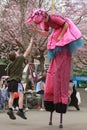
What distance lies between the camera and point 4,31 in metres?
25.3

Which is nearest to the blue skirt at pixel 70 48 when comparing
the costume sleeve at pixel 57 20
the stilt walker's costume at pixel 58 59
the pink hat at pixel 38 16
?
the stilt walker's costume at pixel 58 59

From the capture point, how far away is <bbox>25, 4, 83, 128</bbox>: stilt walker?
28.3ft

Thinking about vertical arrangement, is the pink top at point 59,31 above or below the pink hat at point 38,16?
below

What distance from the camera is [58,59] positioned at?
870 cm

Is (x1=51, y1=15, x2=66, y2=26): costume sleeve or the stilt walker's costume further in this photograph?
(x1=51, y1=15, x2=66, y2=26): costume sleeve

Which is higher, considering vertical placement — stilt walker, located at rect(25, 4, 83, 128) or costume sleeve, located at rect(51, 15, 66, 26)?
costume sleeve, located at rect(51, 15, 66, 26)

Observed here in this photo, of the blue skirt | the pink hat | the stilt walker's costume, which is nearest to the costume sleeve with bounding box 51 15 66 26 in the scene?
the stilt walker's costume

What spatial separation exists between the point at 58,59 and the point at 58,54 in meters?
0.10

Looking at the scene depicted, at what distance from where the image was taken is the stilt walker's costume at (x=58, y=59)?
862 centimetres

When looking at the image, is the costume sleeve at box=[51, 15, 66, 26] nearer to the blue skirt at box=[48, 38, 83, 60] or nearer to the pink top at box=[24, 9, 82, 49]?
the pink top at box=[24, 9, 82, 49]

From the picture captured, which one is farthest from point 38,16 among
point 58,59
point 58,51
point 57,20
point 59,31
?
point 58,59

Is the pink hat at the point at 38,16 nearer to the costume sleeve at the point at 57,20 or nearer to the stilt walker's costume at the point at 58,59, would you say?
the stilt walker's costume at the point at 58,59

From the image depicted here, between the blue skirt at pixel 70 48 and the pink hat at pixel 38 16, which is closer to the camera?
the blue skirt at pixel 70 48

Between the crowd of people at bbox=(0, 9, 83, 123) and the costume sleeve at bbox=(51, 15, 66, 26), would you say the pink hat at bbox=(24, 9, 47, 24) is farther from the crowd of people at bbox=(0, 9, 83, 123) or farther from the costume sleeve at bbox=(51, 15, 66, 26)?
the costume sleeve at bbox=(51, 15, 66, 26)
